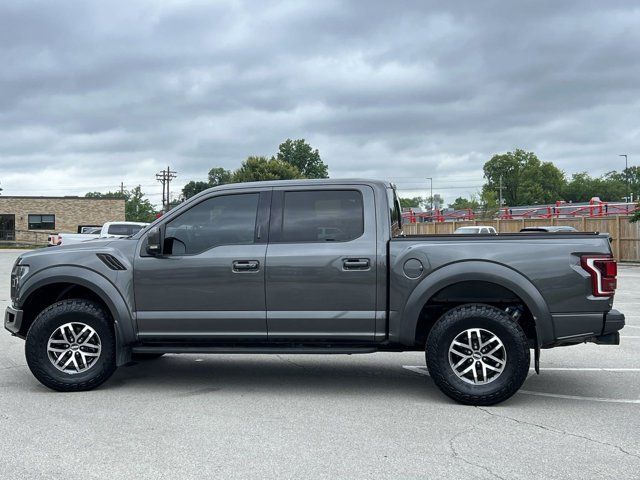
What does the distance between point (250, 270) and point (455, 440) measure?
90.5 inches

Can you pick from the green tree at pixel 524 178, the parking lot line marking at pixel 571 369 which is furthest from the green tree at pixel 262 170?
the parking lot line marking at pixel 571 369

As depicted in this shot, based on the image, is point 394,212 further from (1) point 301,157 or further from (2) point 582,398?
(1) point 301,157

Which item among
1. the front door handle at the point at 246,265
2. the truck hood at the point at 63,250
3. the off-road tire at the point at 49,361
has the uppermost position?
the truck hood at the point at 63,250

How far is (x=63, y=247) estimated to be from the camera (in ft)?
21.1

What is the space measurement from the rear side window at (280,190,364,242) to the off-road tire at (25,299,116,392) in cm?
187

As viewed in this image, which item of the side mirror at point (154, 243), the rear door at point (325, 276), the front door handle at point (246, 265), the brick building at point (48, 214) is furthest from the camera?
the brick building at point (48, 214)

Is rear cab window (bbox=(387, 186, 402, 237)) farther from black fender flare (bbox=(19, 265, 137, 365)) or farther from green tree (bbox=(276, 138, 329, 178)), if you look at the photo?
green tree (bbox=(276, 138, 329, 178))

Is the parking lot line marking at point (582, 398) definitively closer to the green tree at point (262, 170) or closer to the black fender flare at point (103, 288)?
the black fender flare at point (103, 288)

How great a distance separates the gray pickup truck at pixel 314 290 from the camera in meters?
5.66

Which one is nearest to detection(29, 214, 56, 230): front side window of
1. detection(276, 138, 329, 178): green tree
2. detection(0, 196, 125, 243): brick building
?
detection(0, 196, 125, 243): brick building

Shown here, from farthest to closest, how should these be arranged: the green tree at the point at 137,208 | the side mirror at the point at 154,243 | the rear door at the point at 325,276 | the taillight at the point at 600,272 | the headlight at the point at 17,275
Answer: the green tree at the point at 137,208 < the headlight at the point at 17,275 < the side mirror at the point at 154,243 < the rear door at the point at 325,276 < the taillight at the point at 600,272

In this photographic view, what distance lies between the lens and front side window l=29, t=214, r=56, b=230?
6053 cm

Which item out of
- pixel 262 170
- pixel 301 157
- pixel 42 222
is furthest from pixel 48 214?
pixel 301 157

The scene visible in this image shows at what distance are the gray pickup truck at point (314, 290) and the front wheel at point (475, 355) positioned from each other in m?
0.01
